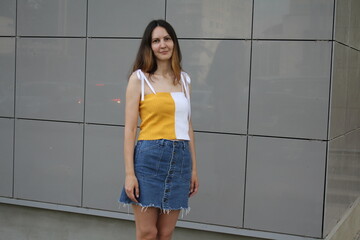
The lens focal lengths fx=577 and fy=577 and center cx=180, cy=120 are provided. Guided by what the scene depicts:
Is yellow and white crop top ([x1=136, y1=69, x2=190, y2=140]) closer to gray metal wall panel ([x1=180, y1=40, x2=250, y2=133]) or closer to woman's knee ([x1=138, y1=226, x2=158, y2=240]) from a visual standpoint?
woman's knee ([x1=138, y1=226, x2=158, y2=240])

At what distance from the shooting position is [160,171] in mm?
4012

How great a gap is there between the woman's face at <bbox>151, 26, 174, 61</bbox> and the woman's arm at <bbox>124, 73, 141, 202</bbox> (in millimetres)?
241

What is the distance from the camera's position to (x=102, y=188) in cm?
645

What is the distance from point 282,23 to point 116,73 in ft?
6.12

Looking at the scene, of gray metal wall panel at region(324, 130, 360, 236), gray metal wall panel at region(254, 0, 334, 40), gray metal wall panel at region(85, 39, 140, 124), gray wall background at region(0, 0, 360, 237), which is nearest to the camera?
gray metal wall panel at region(254, 0, 334, 40)

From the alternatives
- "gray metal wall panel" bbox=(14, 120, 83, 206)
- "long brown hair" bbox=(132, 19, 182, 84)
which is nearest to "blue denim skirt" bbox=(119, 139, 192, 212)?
"long brown hair" bbox=(132, 19, 182, 84)

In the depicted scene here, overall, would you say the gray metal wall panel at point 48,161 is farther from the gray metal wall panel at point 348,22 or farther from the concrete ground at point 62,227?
the gray metal wall panel at point 348,22

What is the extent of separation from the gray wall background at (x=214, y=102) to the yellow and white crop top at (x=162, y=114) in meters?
1.83

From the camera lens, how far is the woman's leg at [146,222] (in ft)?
13.5

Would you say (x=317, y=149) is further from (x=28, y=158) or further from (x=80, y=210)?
(x=28, y=158)

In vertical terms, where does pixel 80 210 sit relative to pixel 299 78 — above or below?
below

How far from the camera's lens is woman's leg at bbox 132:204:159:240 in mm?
4108

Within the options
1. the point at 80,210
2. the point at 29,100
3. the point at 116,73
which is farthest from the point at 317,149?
the point at 29,100

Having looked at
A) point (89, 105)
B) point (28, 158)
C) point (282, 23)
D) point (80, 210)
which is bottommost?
point (80, 210)
